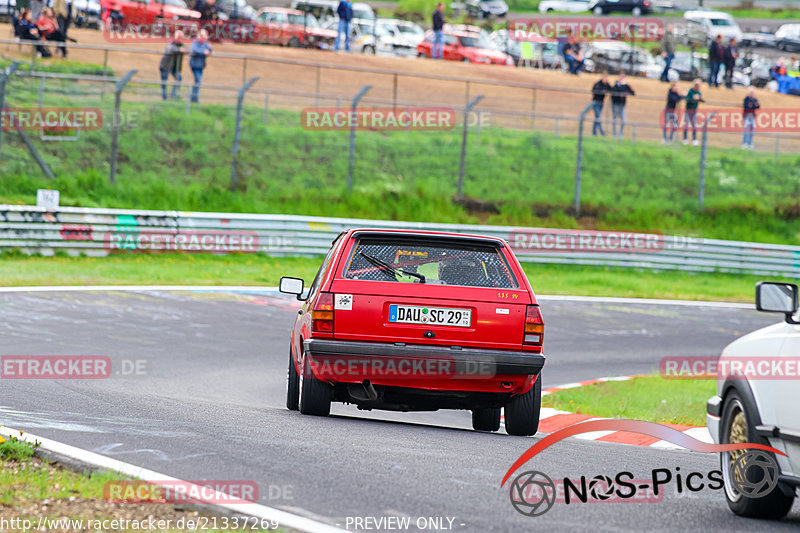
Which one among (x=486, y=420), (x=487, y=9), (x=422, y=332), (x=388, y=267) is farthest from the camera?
(x=487, y=9)

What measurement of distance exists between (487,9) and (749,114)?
31.7 m

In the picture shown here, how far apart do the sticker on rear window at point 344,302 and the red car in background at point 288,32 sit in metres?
34.0

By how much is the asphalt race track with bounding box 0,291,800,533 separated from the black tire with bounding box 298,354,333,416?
0.11 m

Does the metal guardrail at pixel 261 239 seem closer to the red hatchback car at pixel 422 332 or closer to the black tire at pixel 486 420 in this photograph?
the black tire at pixel 486 420

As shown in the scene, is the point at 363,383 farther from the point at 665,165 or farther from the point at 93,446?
the point at 665,165

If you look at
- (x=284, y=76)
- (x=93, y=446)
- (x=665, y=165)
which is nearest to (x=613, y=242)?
(x=665, y=165)

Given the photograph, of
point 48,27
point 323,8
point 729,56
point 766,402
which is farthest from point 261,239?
point 323,8

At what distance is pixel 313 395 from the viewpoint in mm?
7781

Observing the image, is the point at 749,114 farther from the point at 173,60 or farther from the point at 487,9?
the point at 487,9

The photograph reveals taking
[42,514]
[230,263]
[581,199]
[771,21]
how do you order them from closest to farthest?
[42,514] → [230,263] → [581,199] → [771,21]

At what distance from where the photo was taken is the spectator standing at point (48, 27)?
27828mm

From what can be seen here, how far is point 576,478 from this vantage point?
5.88 m

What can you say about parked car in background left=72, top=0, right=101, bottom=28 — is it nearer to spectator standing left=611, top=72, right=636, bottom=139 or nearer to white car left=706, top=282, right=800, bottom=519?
spectator standing left=611, top=72, right=636, bottom=139

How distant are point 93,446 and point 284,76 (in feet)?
98.9
